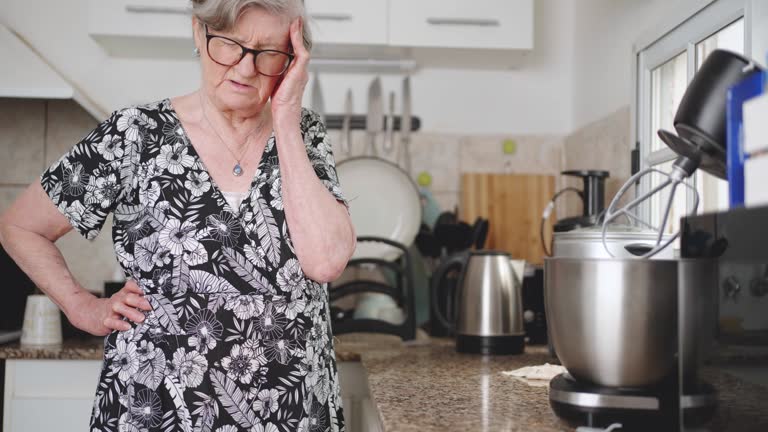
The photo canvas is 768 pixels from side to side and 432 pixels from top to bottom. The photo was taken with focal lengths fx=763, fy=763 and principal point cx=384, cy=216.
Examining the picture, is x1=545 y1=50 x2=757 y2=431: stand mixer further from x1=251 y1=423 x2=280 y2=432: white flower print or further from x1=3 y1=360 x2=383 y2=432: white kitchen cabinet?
x1=3 y1=360 x2=383 y2=432: white kitchen cabinet

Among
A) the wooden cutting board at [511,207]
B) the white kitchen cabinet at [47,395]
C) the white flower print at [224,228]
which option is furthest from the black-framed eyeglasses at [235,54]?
the wooden cutting board at [511,207]

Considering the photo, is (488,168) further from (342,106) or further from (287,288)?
(287,288)

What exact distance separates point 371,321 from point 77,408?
2.36 feet

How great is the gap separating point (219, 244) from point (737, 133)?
2.28ft

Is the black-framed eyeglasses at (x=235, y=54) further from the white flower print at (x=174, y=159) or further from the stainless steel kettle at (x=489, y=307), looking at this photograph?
the stainless steel kettle at (x=489, y=307)

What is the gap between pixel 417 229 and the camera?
215 centimetres

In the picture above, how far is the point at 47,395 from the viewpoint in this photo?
1784 millimetres

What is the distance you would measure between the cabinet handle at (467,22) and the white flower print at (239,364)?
1295 millimetres

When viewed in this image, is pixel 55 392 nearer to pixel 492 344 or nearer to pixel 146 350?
pixel 146 350

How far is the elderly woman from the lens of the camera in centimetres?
109

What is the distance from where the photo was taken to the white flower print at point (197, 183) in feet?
3.67

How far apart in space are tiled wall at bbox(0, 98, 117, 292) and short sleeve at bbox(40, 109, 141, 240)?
116cm

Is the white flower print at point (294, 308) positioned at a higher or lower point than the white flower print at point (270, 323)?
higher

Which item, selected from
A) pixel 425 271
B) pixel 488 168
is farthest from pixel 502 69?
pixel 425 271
